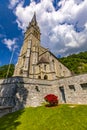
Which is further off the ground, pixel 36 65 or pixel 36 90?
pixel 36 65

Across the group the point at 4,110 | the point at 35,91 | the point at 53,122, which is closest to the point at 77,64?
the point at 35,91

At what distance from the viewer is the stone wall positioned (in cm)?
2426

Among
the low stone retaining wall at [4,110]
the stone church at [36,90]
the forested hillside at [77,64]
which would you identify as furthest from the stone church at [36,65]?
the low stone retaining wall at [4,110]

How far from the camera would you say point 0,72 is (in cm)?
6212

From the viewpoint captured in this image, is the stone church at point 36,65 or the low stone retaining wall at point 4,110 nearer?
the low stone retaining wall at point 4,110

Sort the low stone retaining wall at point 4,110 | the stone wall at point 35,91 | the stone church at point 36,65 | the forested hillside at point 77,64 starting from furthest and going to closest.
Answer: the forested hillside at point 77,64 → the stone church at point 36,65 → the stone wall at point 35,91 → the low stone retaining wall at point 4,110

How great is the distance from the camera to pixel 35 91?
27203mm

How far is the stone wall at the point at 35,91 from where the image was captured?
24.3 meters

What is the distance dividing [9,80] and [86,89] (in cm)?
1557

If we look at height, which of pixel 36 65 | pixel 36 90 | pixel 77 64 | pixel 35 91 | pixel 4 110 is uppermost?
pixel 77 64

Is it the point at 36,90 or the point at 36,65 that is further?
the point at 36,65

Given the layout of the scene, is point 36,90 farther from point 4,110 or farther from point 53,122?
point 53,122

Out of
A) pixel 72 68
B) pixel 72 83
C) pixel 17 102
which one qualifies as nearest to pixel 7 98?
pixel 17 102

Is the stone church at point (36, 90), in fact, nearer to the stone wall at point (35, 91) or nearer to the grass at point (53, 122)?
the stone wall at point (35, 91)
